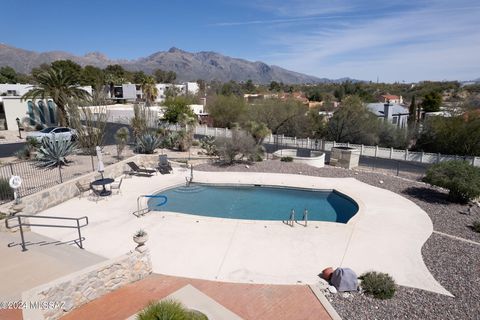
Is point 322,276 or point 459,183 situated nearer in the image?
point 322,276

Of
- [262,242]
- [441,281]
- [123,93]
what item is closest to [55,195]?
[262,242]

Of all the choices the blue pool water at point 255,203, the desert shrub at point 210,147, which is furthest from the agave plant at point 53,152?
the desert shrub at point 210,147

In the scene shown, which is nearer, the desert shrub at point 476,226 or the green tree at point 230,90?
the desert shrub at point 476,226

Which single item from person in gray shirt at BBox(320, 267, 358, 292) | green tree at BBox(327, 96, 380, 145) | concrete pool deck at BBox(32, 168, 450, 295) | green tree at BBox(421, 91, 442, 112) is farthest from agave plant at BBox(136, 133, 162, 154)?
green tree at BBox(421, 91, 442, 112)

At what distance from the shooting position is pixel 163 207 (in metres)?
13.8

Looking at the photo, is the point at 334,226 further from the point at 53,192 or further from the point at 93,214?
the point at 53,192

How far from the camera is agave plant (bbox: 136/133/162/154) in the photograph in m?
21.6

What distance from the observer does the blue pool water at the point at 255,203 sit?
13448mm

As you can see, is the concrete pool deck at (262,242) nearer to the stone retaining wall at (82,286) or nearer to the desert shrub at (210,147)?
the stone retaining wall at (82,286)

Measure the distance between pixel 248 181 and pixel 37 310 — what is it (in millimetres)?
12427

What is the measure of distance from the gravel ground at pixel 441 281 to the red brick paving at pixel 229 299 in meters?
0.82

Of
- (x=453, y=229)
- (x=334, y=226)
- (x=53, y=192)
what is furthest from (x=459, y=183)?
(x=53, y=192)

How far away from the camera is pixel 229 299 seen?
7156mm

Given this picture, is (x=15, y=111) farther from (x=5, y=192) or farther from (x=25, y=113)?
(x=5, y=192)
